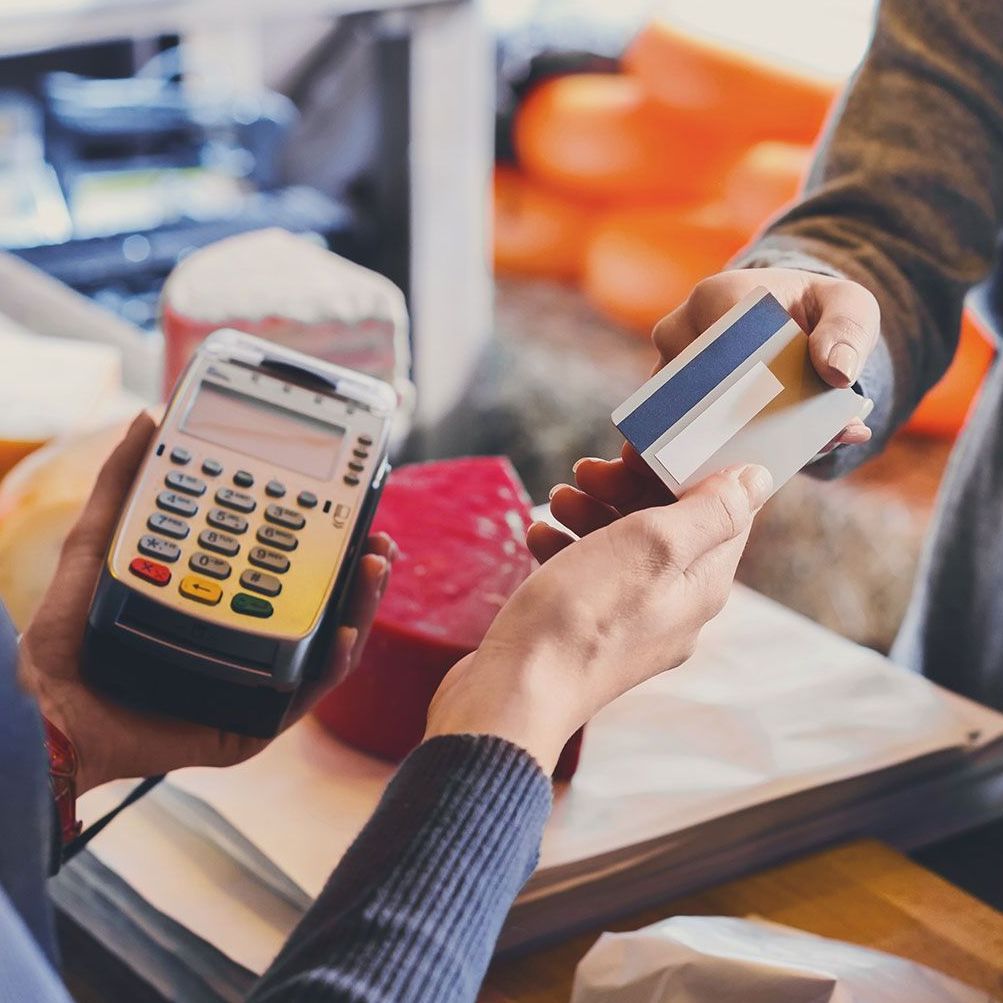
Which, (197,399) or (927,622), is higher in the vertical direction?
(197,399)

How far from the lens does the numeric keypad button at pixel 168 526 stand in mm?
521

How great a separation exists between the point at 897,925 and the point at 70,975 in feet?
1.14

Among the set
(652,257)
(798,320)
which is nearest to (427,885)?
(798,320)

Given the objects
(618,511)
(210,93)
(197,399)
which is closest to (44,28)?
(197,399)

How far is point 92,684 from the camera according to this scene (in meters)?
0.53

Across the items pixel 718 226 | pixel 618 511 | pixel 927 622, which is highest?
pixel 618 511

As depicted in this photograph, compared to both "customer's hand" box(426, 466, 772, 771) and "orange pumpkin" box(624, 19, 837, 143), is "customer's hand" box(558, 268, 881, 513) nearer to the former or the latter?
"customer's hand" box(426, 466, 772, 771)

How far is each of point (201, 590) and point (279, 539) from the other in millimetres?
38

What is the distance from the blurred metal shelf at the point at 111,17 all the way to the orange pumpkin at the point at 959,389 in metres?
0.88

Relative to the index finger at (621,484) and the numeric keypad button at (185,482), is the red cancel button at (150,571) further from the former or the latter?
the index finger at (621,484)

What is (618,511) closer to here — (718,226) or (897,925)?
(897,925)

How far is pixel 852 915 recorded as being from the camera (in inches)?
21.3

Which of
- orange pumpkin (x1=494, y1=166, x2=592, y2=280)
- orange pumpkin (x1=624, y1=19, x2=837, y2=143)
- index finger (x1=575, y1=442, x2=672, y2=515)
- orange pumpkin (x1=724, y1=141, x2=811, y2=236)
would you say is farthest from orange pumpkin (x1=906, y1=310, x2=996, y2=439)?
index finger (x1=575, y1=442, x2=672, y2=515)

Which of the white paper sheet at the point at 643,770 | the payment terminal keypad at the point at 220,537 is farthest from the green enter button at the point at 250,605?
the white paper sheet at the point at 643,770
